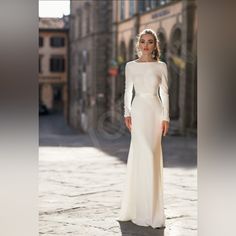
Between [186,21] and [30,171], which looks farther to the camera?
[186,21]

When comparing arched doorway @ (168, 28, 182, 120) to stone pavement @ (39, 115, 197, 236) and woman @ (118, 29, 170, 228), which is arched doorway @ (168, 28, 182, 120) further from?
woman @ (118, 29, 170, 228)

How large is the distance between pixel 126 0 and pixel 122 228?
2519 cm

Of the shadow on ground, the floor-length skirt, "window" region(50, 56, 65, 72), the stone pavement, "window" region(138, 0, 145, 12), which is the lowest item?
the stone pavement


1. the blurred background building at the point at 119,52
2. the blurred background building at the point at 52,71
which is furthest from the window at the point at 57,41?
the blurred background building at the point at 119,52

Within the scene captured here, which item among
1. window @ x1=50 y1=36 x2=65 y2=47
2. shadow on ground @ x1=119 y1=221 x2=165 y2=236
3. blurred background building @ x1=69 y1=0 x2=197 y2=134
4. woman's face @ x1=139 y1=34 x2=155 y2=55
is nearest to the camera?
shadow on ground @ x1=119 y1=221 x2=165 y2=236

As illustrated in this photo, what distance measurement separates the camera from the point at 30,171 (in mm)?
3107

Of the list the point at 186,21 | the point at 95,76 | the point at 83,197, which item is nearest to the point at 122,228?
the point at 83,197

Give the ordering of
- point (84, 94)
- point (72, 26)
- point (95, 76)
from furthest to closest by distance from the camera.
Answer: point (72, 26)
point (84, 94)
point (95, 76)

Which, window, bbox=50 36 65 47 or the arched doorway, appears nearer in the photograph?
the arched doorway

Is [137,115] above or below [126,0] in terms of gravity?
below

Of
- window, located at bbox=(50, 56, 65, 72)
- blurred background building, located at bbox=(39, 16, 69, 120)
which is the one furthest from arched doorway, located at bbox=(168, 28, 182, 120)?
window, located at bbox=(50, 56, 65, 72)

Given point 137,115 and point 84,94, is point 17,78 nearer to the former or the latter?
point 137,115

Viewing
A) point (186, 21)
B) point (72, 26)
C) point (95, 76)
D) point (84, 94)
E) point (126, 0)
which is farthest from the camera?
point (72, 26)

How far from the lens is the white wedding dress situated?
4.70 meters
